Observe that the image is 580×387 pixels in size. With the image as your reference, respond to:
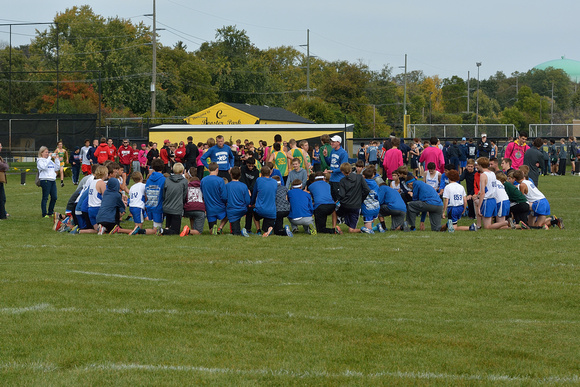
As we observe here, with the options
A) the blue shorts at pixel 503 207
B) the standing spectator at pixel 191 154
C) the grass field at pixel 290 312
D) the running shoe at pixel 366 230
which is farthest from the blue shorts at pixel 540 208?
the standing spectator at pixel 191 154

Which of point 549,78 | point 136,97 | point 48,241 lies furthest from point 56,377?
point 549,78

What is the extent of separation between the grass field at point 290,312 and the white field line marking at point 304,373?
0.05 feet

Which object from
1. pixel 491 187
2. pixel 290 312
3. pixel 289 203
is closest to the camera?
pixel 290 312

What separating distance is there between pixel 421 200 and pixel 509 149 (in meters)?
5.75

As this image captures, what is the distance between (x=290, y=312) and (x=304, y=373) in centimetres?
191

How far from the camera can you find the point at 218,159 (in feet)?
59.9

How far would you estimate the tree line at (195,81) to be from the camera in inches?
2584

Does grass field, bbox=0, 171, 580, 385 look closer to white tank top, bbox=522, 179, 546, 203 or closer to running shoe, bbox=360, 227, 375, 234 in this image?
running shoe, bbox=360, 227, 375, 234

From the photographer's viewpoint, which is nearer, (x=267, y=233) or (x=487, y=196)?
(x=267, y=233)

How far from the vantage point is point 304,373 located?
5219mm

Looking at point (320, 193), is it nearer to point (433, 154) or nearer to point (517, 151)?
point (433, 154)

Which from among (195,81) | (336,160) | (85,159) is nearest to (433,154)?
(336,160)

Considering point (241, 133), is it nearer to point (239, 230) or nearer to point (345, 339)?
point (239, 230)

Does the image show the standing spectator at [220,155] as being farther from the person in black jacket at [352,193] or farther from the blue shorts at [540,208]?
the blue shorts at [540,208]
